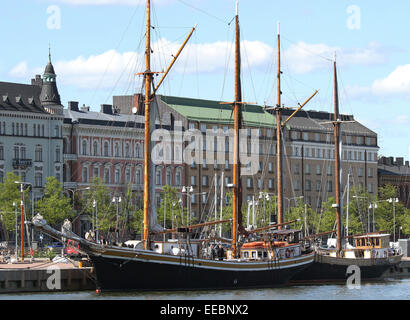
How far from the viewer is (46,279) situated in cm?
8462

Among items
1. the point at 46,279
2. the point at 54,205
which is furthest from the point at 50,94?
the point at 46,279

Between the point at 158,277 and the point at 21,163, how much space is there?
262ft

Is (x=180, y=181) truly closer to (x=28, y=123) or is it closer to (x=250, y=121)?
(x=250, y=121)

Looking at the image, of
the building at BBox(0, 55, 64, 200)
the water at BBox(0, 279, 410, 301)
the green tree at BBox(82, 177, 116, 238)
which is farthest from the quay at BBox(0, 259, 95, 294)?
the building at BBox(0, 55, 64, 200)

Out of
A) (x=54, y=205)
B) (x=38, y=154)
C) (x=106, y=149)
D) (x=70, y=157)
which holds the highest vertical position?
(x=106, y=149)

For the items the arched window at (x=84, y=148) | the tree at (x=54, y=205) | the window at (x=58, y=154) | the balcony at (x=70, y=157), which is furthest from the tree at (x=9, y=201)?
the arched window at (x=84, y=148)

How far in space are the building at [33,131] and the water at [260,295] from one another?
237ft

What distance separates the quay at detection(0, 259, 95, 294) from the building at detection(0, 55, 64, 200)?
7004 centimetres

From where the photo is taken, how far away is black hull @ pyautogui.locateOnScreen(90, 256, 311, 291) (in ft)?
257

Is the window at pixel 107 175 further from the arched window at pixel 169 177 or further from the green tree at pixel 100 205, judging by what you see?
the arched window at pixel 169 177

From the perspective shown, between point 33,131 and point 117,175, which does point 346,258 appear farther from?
point 117,175

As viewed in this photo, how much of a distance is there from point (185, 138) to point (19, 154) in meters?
29.7

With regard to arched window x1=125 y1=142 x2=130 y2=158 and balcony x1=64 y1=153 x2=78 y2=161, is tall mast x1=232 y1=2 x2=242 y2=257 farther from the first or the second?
arched window x1=125 y1=142 x2=130 y2=158

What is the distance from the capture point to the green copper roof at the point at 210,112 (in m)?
185
